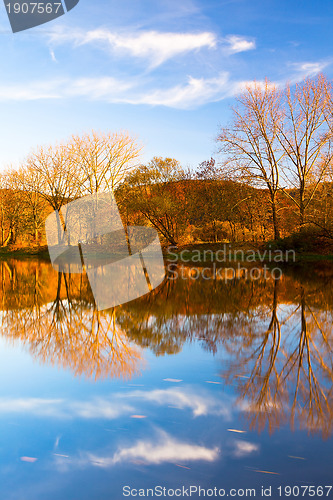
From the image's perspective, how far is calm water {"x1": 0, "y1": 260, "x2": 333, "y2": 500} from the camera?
7.47 ft

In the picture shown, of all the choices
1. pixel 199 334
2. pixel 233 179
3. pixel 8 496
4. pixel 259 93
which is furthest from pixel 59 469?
pixel 259 93

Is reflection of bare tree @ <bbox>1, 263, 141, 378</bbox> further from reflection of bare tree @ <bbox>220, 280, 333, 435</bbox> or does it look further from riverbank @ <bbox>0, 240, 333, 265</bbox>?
riverbank @ <bbox>0, 240, 333, 265</bbox>

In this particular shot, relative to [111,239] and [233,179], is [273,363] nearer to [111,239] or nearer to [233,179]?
[233,179]

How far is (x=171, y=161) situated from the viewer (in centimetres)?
2775

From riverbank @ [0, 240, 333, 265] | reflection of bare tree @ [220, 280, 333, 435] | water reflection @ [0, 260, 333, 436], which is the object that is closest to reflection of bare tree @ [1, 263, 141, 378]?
water reflection @ [0, 260, 333, 436]

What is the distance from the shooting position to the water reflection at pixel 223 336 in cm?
324

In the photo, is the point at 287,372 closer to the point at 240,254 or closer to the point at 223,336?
the point at 223,336

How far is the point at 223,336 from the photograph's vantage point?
5348mm

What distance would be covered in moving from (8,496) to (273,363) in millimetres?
2782

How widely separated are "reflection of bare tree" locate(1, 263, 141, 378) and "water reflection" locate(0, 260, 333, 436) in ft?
0.04

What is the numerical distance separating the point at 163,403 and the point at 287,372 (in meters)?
1.34

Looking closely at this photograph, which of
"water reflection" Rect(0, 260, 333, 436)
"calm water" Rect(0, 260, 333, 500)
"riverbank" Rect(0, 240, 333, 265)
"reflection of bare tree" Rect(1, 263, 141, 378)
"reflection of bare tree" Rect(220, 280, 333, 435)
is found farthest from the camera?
"riverbank" Rect(0, 240, 333, 265)

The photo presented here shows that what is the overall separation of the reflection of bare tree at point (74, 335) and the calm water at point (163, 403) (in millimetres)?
29

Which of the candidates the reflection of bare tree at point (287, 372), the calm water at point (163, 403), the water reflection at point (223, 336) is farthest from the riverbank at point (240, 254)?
the calm water at point (163, 403)
